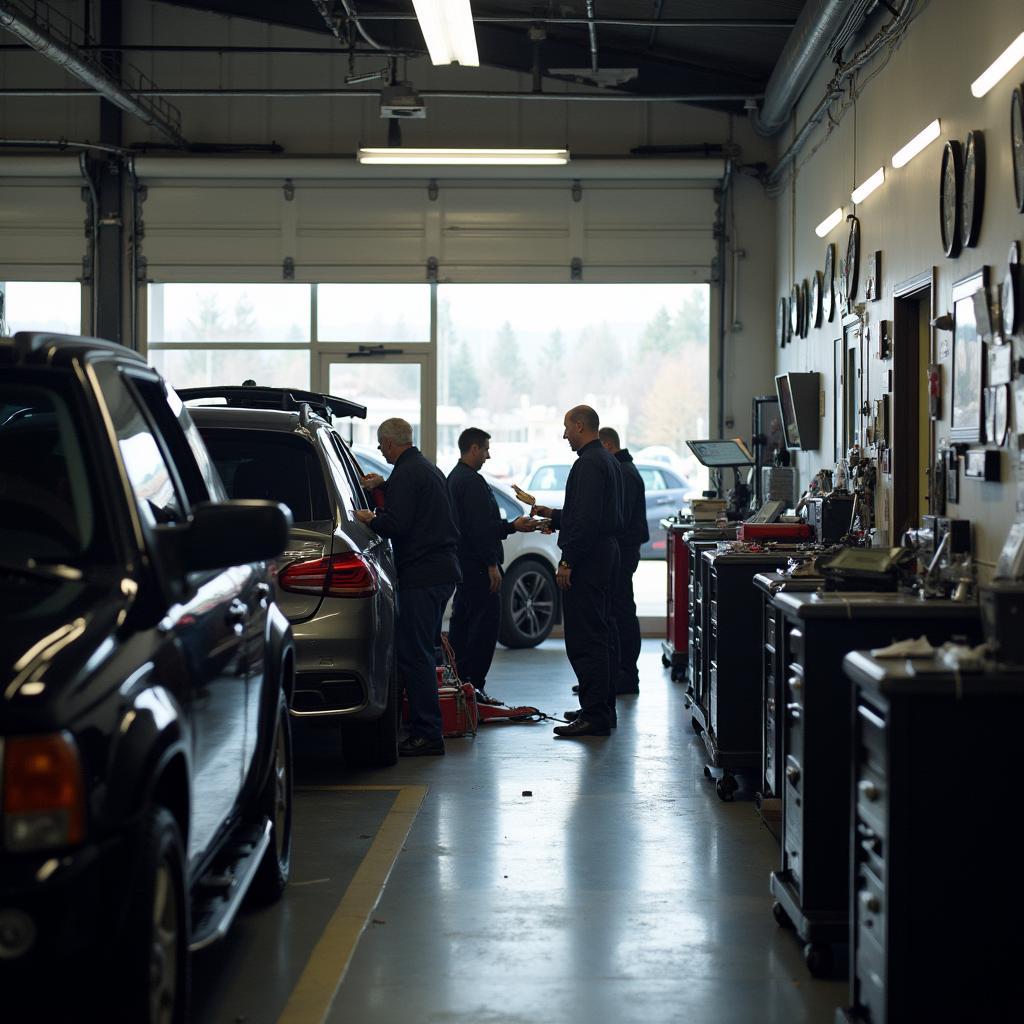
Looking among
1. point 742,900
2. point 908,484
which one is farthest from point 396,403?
point 742,900

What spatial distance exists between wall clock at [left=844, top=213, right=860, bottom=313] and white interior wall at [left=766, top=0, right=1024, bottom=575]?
0.10 m

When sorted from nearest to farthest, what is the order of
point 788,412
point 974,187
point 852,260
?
point 974,187, point 852,260, point 788,412

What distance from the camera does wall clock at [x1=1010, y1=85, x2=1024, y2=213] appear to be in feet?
17.8

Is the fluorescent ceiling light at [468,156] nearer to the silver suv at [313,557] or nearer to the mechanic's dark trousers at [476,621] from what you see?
the mechanic's dark trousers at [476,621]

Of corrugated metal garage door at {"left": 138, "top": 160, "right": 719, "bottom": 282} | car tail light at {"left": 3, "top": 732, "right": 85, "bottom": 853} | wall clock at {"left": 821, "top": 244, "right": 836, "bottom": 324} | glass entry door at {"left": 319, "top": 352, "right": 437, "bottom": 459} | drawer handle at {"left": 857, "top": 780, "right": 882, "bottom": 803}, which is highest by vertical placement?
corrugated metal garage door at {"left": 138, "top": 160, "right": 719, "bottom": 282}

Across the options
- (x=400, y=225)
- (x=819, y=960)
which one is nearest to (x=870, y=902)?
(x=819, y=960)

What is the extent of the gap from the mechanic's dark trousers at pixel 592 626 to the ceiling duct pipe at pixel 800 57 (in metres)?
3.53

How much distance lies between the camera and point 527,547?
1246 cm

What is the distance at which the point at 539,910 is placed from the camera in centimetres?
480

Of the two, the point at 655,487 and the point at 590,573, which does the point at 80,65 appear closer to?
the point at 590,573

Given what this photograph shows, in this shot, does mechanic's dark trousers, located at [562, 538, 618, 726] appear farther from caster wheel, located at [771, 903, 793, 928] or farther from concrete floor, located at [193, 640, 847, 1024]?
caster wheel, located at [771, 903, 793, 928]

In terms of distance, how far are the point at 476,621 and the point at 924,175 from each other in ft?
13.0

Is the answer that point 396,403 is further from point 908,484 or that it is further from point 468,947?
point 468,947

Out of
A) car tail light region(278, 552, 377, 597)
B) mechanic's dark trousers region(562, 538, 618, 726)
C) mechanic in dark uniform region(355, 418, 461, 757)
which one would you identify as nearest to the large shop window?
mechanic in dark uniform region(355, 418, 461, 757)
